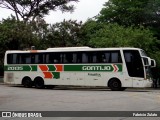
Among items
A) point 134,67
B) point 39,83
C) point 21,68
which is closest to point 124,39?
point 134,67

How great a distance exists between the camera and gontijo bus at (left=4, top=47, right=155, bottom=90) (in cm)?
2894

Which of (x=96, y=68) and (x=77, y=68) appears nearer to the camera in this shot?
(x=96, y=68)

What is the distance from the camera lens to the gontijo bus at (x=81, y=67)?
2894 cm

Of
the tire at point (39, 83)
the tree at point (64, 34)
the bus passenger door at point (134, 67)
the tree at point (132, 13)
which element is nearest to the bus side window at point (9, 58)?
the tire at point (39, 83)

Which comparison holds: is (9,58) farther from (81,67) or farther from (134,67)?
(134,67)

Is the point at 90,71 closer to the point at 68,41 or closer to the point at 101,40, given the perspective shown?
the point at 101,40

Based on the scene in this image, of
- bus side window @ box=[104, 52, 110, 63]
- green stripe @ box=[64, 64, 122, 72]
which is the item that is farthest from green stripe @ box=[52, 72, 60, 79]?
bus side window @ box=[104, 52, 110, 63]

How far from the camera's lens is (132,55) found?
29.0 metres

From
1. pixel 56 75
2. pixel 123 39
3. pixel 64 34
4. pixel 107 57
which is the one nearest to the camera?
pixel 107 57

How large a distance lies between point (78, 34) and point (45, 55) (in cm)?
1465

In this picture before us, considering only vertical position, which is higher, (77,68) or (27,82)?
(77,68)

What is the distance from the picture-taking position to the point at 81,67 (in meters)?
30.5

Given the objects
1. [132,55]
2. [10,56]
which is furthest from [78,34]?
[132,55]

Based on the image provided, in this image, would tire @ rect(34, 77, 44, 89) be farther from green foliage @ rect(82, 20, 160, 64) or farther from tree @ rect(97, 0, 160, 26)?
tree @ rect(97, 0, 160, 26)
